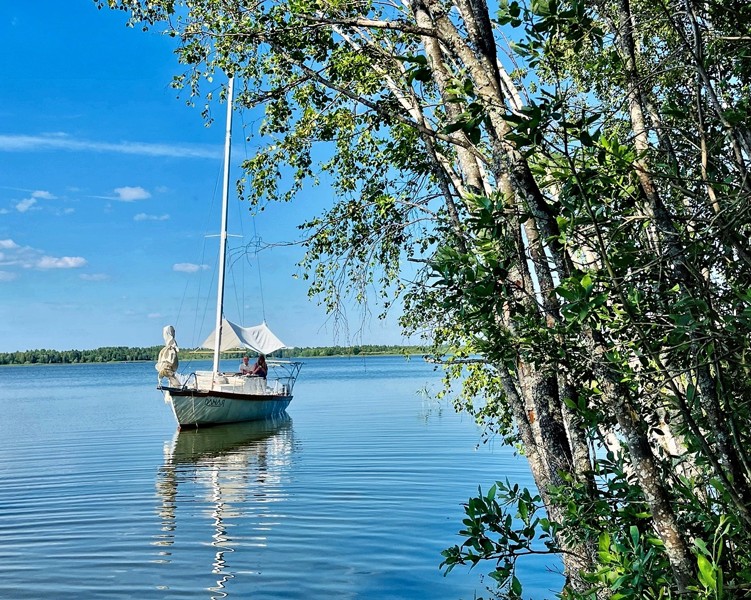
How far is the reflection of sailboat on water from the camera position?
11.5 m

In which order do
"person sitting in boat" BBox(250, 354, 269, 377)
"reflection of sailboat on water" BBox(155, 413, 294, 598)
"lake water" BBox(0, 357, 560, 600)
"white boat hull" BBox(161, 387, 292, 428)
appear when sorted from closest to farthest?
1. "lake water" BBox(0, 357, 560, 600)
2. "reflection of sailboat on water" BBox(155, 413, 294, 598)
3. "white boat hull" BBox(161, 387, 292, 428)
4. "person sitting in boat" BBox(250, 354, 269, 377)

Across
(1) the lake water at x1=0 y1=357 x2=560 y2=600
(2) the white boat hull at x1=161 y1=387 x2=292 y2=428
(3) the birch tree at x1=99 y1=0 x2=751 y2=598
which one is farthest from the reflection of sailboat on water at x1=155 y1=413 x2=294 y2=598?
(3) the birch tree at x1=99 y1=0 x2=751 y2=598

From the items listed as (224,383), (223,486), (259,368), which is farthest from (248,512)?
(259,368)

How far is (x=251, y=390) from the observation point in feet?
101

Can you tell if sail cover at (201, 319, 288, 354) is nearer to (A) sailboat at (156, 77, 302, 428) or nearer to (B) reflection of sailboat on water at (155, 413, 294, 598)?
(A) sailboat at (156, 77, 302, 428)

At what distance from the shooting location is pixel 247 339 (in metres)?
33.5

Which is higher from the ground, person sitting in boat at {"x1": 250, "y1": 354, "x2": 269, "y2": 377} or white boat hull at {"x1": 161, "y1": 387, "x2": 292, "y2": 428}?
person sitting in boat at {"x1": 250, "y1": 354, "x2": 269, "y2": 377}

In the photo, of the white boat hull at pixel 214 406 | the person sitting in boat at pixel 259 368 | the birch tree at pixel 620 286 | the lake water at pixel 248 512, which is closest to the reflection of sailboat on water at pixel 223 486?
the lake water at pixel 248 512

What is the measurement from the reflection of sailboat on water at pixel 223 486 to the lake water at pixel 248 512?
0.05 metres

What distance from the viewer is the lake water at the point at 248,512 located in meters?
9.33

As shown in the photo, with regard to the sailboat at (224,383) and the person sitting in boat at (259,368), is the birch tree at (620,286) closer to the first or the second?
the sailboat at (224,383)

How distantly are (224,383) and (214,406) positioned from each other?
7.48ft

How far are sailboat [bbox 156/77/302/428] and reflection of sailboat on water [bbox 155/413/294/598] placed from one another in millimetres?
839

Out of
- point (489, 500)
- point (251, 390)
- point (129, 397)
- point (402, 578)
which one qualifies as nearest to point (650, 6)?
point (489, 500)
